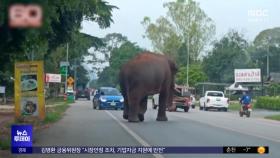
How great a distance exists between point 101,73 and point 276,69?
119 ft

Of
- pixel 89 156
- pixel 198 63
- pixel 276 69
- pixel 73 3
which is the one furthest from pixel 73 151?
pixel 276 69

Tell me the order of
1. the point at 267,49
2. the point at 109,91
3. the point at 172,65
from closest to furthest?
the point at 172,65, the point at 109,91, the point at 267,49

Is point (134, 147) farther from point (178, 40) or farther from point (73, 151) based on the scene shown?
point (178, 40)

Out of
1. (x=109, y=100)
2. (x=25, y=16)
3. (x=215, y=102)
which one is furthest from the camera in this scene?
(x=215, y=102)

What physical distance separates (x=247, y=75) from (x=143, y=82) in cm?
5372

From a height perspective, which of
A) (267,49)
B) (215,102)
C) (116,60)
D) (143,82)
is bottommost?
(215,102)

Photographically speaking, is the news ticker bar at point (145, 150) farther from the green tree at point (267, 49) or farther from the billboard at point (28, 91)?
the green tree at point (267, 49)

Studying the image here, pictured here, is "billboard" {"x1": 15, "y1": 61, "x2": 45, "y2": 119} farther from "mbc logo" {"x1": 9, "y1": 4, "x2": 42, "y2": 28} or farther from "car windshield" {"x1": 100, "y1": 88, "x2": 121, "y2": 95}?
"car windshield" {"x1": 100, "y1": 88, "x2": 121, "y2": 95}

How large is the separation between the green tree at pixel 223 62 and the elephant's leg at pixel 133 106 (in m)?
70.8

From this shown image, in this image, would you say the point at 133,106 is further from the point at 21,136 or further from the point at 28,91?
the point at 21,136

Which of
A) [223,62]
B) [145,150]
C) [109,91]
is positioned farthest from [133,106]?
[223,62]

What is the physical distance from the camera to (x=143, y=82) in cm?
2677

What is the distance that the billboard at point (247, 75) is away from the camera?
78000 mm

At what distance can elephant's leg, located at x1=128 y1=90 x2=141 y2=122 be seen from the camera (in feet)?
84.7
